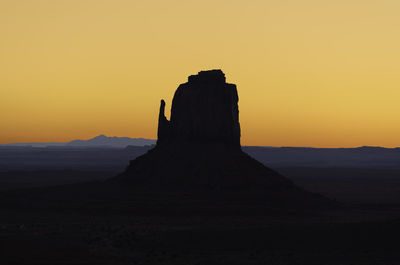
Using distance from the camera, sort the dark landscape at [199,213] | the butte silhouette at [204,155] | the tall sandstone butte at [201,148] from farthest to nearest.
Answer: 1. the tall sandstone butte at [201,148]
2. the butte silhouette at [204,155]
3. the dark landscape at [199,213]

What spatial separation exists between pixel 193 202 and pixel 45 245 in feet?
94.8

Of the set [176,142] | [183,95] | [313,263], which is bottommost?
[313,263]

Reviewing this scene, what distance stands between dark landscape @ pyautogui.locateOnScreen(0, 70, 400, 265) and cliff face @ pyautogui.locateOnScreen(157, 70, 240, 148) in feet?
0.41

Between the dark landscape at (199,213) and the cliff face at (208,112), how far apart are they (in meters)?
0.13

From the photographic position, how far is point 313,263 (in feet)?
128

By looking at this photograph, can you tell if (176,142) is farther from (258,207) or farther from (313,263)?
(313,263)

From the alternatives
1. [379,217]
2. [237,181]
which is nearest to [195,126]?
[237,181]

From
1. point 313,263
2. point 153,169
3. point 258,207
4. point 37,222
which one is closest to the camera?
point 313,263

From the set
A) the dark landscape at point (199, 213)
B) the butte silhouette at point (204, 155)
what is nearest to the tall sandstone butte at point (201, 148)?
the butte silhouette at point (204, 155)

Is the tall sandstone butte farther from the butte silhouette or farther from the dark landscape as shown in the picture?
the dark landscape

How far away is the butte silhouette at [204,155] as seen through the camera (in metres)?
78.2

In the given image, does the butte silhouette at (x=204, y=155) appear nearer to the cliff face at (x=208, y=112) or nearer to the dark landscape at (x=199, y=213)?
the cliff face at (x=208, y=112)

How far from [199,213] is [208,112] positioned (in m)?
21.4

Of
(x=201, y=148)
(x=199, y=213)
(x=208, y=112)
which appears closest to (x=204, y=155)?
(x=201, y=148)
